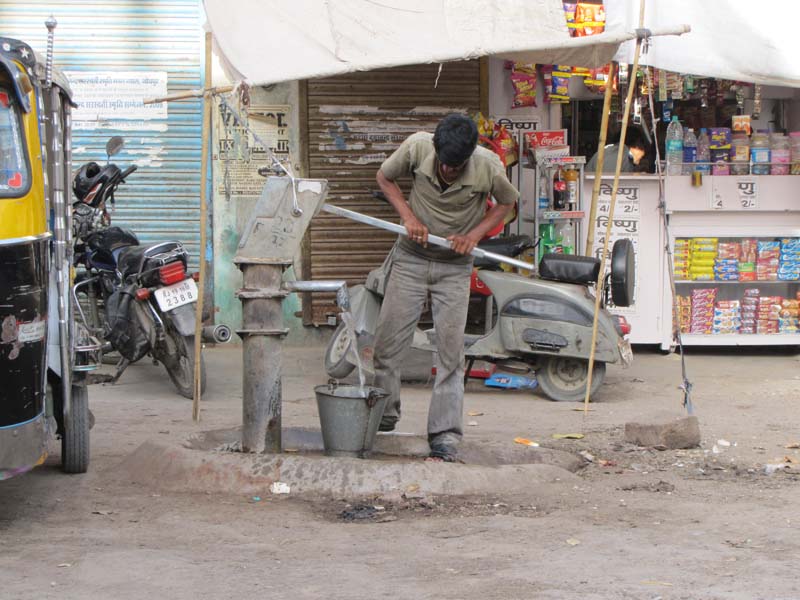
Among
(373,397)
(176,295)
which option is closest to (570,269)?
(176,295)

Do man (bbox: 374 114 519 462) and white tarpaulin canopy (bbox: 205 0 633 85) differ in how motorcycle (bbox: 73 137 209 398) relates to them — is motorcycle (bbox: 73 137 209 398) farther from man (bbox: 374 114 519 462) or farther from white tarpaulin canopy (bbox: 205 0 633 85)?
man (bbox: 374 114 519 462)

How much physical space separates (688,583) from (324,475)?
6.05ft

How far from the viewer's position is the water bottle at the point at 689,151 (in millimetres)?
9711

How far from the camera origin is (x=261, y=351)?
539 cm

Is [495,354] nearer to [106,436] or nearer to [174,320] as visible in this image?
[174,320]

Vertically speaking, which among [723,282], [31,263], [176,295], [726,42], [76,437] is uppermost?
[726,42]

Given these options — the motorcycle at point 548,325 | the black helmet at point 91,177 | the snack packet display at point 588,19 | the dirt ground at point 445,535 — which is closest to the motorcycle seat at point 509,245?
the motorcycle at point 548,325

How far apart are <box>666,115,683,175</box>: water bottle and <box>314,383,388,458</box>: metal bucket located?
5.09 meters

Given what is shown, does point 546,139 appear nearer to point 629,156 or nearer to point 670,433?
point 629,156

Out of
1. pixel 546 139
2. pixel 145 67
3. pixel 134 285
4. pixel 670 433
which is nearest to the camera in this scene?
pixel 670 433

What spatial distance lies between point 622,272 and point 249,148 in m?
3.70

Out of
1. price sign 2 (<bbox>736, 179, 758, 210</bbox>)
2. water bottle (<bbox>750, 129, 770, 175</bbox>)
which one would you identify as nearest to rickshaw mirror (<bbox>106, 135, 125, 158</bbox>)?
price sign 2 (<bbox>736, 179, 758, 210</bbox>)

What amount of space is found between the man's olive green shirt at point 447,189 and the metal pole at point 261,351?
86 cm

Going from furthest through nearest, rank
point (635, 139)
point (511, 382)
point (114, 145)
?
point (635, 139) < point (511, 382) < point (114, 145)
